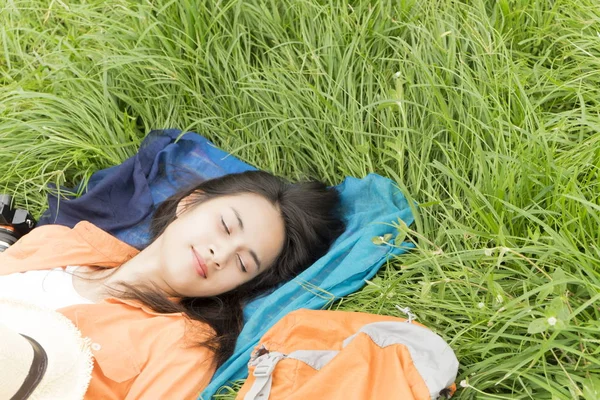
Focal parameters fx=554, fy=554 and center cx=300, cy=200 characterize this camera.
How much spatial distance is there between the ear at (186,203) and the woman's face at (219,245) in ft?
0.35

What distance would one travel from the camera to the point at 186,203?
2.72m

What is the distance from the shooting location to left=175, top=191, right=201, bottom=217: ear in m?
2.68

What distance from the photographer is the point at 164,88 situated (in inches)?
116

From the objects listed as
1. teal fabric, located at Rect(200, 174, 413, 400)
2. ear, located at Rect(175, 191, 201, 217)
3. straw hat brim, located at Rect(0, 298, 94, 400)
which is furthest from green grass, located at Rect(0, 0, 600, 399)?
straw hat brim, located at Rect(0, 298, 94, 400)

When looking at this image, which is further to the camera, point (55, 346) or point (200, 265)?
point (200, 265)

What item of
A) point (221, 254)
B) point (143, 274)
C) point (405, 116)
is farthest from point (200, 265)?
point (405, 116)

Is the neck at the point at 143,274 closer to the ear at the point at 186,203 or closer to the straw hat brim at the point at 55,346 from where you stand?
the ear at the point at 186,203

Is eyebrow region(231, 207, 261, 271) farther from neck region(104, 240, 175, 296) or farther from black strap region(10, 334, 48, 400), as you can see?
black strap region(10, 334, 48, 400)

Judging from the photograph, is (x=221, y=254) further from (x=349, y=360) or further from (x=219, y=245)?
(x=349, y=360)

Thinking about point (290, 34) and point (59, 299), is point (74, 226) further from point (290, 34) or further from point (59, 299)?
point (290, 34)

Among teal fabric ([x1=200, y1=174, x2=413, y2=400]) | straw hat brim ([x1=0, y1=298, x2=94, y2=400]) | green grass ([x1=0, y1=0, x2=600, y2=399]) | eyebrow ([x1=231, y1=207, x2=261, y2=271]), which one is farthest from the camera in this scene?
eyebrow ([x1=231, y1=207, x2=261, y2=271])

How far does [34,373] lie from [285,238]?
50.8 inches

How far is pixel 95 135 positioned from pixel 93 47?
0.52 meters

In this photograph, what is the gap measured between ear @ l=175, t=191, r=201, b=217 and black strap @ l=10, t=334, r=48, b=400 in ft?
3.49
